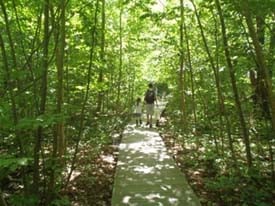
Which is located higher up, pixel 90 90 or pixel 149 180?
pixel 90 90

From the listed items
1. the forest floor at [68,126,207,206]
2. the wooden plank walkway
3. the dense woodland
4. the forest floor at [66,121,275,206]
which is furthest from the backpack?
the forest floor at [68,126,207,206]

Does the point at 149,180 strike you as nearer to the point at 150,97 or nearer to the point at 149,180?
the point at 149,180

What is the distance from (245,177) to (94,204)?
2.40 metres

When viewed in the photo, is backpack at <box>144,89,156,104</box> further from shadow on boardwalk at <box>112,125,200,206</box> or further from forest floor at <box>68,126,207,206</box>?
forest floor at <box>68,126,207,206</box>

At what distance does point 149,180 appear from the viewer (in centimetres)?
640

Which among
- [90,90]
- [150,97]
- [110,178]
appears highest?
[90,90]

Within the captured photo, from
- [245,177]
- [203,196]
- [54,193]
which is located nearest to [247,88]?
[245,177]

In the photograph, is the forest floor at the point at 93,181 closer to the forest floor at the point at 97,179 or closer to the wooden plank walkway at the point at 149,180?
the forest floor at the point at 97,179

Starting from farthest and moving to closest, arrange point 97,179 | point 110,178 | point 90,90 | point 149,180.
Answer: point 90,90 < point 110,178 < point 97,179 < point 149,180

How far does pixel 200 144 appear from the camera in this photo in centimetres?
964

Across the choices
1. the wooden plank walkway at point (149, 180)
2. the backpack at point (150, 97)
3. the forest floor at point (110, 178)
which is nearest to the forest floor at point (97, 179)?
the forest floor at point (110, 178)

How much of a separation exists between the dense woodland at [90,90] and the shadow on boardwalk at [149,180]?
0.98ft

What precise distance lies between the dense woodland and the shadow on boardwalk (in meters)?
0.30

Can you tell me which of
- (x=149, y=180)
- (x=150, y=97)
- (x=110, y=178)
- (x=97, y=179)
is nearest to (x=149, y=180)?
(x=149, y=180)
